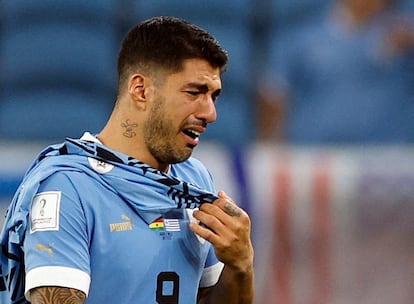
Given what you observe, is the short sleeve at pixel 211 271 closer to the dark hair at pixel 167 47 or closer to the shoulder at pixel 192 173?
the shoulder at pixel 192 173

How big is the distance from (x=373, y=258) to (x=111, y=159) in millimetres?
2206

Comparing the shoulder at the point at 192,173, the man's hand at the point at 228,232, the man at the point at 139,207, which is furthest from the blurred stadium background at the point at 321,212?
the man's hand at the point at 228,232

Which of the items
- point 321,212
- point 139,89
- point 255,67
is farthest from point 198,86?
point 255,67

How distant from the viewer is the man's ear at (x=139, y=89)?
2717 millimetres

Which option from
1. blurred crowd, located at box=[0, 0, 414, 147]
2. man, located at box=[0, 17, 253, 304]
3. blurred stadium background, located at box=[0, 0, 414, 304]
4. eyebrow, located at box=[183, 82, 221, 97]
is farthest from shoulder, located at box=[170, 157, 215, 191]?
blurred crowd, located at box=[0, 0, 414, 147]

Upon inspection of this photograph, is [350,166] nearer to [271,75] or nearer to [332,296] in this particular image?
[332,296]

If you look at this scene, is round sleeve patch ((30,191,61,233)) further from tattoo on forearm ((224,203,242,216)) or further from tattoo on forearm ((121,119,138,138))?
tattoo on forearm ((224,203,242,216))

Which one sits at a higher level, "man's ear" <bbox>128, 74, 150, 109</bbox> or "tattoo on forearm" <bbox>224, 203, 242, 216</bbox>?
"man's ear" <bbox>128, 74, 150, 109</bbox>

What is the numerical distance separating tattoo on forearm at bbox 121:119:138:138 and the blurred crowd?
253 centimetres

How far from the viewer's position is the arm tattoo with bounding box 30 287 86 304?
239 centimetres

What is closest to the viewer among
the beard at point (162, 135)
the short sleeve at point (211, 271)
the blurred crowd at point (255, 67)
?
the beard at point (162, 135)

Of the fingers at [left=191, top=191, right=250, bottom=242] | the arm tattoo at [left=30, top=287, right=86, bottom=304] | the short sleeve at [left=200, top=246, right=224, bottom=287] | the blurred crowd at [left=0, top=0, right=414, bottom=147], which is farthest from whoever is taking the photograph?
the blurred crowd at [left=0, top=0, right=414, bottom=147]

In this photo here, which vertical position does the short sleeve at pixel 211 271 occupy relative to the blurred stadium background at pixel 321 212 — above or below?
below

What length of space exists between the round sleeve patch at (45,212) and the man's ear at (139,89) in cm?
37
